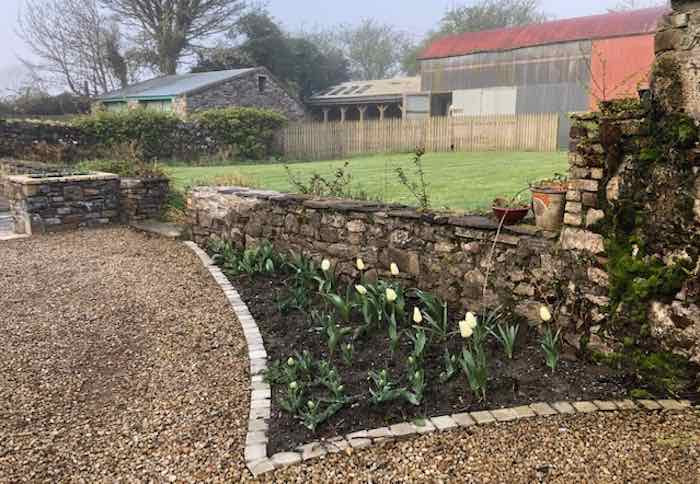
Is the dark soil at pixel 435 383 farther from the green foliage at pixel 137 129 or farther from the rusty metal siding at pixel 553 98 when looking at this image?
the rusty metal siding at pixel 553 98

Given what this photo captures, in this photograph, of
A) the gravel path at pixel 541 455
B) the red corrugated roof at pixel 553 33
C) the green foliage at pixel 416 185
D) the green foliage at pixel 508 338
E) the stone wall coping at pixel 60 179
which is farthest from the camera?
the red corrugated roof at pixel 553 33

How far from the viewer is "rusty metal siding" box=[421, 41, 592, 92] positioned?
69.0 ft

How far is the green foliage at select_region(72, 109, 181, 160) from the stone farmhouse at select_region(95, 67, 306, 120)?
318cm

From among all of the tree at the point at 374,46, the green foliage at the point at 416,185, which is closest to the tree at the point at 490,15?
the tree at the point at 374,46

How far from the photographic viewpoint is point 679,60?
2.97m

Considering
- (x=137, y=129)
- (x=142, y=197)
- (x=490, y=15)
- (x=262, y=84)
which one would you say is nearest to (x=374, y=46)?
(x=490, y=15)

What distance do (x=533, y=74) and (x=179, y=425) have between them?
2228 centimetres

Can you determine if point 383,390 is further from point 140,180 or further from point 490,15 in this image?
point 490,15

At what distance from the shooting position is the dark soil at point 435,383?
3.00m

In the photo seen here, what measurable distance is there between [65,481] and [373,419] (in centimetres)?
156

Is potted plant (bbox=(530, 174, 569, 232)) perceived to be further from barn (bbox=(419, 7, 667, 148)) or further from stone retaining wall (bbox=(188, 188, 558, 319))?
barn (bbox=(419, 7, 667, 148))

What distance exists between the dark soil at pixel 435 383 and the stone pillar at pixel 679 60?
1.60 m

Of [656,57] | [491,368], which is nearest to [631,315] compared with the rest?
[491,368]

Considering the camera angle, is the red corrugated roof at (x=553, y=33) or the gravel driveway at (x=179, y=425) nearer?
the gravel driveway at (x=179, y=425)
